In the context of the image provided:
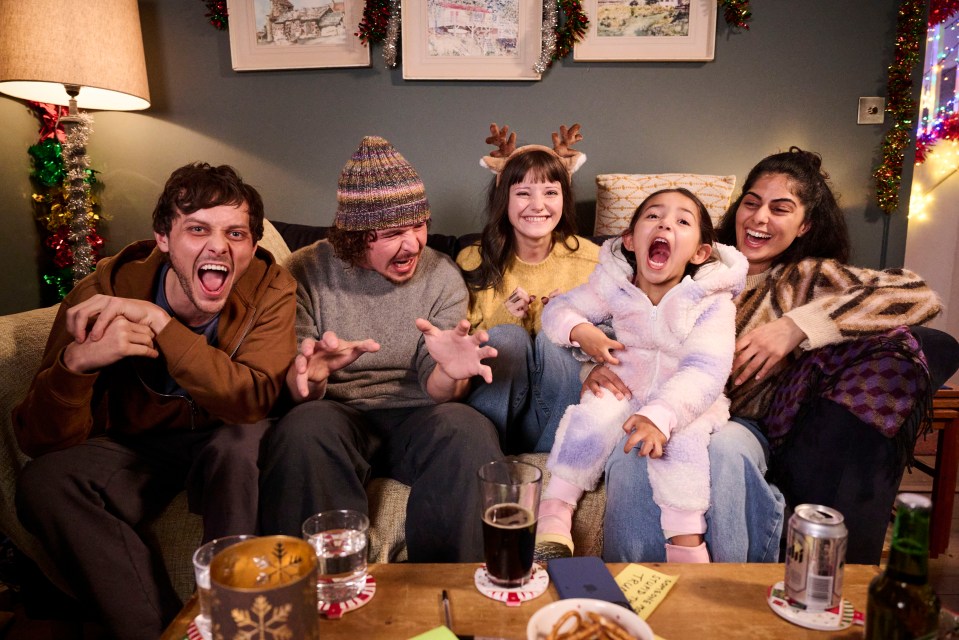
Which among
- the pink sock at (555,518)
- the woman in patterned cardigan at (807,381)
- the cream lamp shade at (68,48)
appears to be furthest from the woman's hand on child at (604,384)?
the cream lamp shade at (68,48)

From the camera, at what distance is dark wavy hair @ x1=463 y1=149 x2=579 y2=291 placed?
6.41 feet

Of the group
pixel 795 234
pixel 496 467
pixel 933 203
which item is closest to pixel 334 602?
pixel 496 467

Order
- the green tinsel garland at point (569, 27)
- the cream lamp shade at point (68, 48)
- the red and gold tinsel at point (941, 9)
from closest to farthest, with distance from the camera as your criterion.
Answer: the cream lamp shade at point (68, 48) → the green tinsel garland at point (569, 27) → the red and gold tinsel at point (941, 9)

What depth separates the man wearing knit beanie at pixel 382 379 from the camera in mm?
1337

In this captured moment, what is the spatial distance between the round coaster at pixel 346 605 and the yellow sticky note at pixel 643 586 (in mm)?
375

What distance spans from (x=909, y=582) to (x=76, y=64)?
9.14 ft

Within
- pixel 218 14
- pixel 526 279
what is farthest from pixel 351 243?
pixel 218 14

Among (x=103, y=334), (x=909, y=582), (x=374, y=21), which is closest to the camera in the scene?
(x=909, y=582)

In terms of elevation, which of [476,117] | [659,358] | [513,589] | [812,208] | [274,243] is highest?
[476,117]

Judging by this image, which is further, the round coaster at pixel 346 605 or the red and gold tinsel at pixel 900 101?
the red and gold tinsel at pixel 900 101

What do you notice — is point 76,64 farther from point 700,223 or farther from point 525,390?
point 700,223

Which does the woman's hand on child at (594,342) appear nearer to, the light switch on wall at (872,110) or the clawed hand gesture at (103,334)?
the clawed hand gesture at (103,334)

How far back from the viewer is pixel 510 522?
0.89 metres

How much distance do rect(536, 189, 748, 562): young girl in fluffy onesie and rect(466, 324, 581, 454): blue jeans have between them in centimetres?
7
